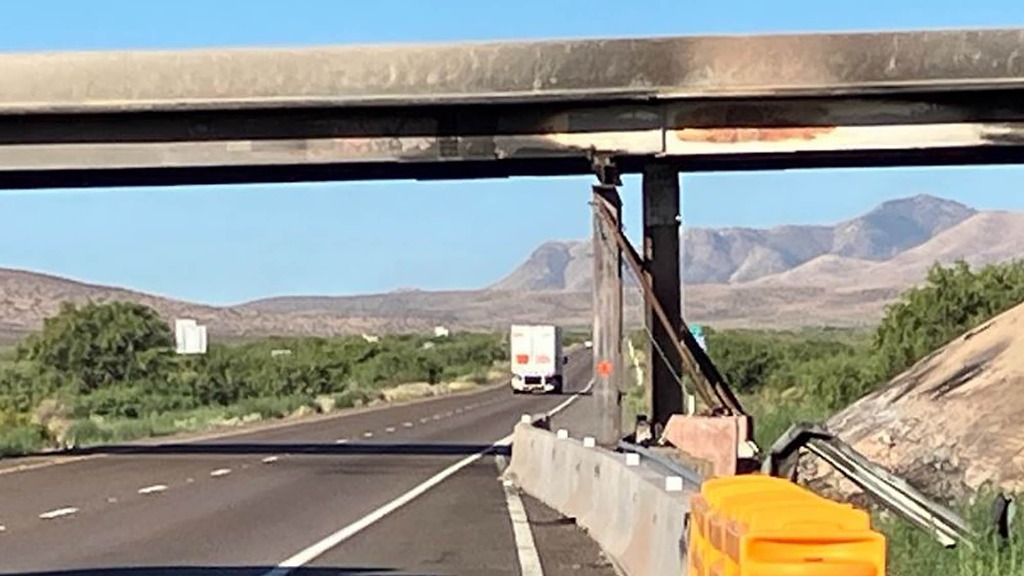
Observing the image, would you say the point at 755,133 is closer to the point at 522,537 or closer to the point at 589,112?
the point at 589,112

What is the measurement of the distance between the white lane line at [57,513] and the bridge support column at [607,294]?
28.0 ft

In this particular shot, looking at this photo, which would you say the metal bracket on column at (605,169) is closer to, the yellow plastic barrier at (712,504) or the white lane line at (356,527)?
the white lane line at (356,527)

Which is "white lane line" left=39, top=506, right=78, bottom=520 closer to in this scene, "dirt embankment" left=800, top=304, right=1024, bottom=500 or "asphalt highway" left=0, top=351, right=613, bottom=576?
"asphalt highway" left=0, top=351, right=613, bottom=576

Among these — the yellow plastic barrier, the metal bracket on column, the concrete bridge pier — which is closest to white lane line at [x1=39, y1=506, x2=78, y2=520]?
the concrete bridge pier

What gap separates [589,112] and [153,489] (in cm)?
824

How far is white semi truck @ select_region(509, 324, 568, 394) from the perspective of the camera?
323 ft

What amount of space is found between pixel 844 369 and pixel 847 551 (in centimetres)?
4142

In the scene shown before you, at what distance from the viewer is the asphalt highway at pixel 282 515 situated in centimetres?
1738

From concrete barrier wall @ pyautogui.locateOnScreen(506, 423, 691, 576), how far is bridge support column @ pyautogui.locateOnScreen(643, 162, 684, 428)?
222 centimetres

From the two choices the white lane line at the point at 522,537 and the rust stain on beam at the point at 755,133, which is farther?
the rust stain on beam at the point at 755,133

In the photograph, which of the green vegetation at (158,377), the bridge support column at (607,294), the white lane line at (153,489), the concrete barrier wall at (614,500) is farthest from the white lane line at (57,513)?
the green vegetation at (158,377)

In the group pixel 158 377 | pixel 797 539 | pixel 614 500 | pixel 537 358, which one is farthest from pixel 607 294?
pixel 158 377

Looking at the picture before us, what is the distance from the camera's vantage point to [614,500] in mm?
18297

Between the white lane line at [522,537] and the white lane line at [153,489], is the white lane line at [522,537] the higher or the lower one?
the higher one
